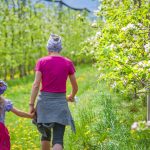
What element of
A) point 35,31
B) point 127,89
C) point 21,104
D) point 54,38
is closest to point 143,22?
point 127,89

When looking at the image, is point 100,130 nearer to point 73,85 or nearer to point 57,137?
point 73,85

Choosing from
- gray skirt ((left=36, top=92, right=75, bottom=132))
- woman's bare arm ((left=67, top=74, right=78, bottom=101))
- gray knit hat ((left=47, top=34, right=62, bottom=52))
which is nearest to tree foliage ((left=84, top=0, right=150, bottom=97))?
woman's bare arm ((left=67, top=74, right=78, bottom=101))

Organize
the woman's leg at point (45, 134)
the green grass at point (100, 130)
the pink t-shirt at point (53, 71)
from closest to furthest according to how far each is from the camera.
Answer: the pink t-shirt at point (53, 71) < the woman's leg at point (45, 134) < the green grass at point (100, 130)

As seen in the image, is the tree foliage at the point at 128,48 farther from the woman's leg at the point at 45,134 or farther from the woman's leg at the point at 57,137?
the woman's leg at the point at 45,134

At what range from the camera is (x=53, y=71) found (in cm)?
689

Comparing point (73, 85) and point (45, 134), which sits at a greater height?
point (73, 85)

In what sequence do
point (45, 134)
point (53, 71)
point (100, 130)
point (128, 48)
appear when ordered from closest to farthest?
point (53, 71), point (45, 134), point (128, 48), point (100, 130)

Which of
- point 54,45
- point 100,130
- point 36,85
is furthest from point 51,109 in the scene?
point 100,130

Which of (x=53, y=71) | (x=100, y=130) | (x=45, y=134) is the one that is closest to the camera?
(x=53, y=71)

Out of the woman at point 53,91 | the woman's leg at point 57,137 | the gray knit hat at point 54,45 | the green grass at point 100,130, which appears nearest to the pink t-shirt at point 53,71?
the woman at point 53,91

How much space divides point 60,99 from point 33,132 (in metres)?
3.52

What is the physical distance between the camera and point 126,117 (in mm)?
9531

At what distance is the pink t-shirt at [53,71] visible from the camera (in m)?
6.88

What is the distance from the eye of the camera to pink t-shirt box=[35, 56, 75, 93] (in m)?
6.88
